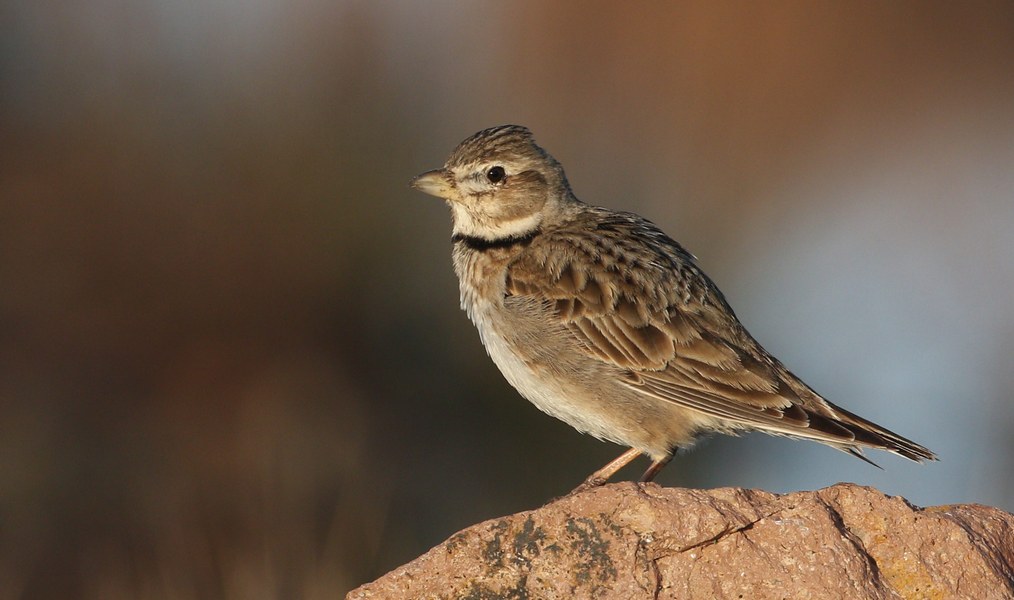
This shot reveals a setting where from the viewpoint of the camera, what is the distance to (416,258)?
1268 centimetres

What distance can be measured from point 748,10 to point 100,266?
33.6ft

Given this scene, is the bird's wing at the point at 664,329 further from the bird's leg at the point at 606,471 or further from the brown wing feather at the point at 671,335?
the bird's leg at the point at 606,471

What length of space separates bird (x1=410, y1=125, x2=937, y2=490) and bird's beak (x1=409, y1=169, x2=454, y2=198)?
0.04 ft

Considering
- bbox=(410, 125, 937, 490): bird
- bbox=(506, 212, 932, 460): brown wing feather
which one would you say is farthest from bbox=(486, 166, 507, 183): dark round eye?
bbox=(506, 212, 932, 460): brown wing feather

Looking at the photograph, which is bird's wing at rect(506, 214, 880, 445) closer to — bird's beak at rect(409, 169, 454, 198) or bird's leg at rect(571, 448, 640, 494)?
bird's leg at rect(571, 448, 640, 494)

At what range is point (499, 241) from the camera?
693cm

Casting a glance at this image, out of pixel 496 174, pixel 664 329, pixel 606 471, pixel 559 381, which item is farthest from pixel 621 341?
pixel 496 174

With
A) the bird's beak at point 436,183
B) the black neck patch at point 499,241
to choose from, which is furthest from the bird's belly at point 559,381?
the bird's beak at point 436,183

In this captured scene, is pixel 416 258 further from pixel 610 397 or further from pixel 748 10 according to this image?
pixel 748 10

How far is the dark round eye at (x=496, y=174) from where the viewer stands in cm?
708

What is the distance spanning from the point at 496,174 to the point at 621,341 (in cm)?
138

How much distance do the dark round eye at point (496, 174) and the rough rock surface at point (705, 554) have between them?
9.87 feet

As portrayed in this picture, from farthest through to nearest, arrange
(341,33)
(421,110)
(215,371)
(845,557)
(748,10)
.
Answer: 1. (748,10)
2. (341,33)
3. (421,110)
4. (215,371)
5. (845,557)

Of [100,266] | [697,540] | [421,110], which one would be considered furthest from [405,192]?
[697,540]
